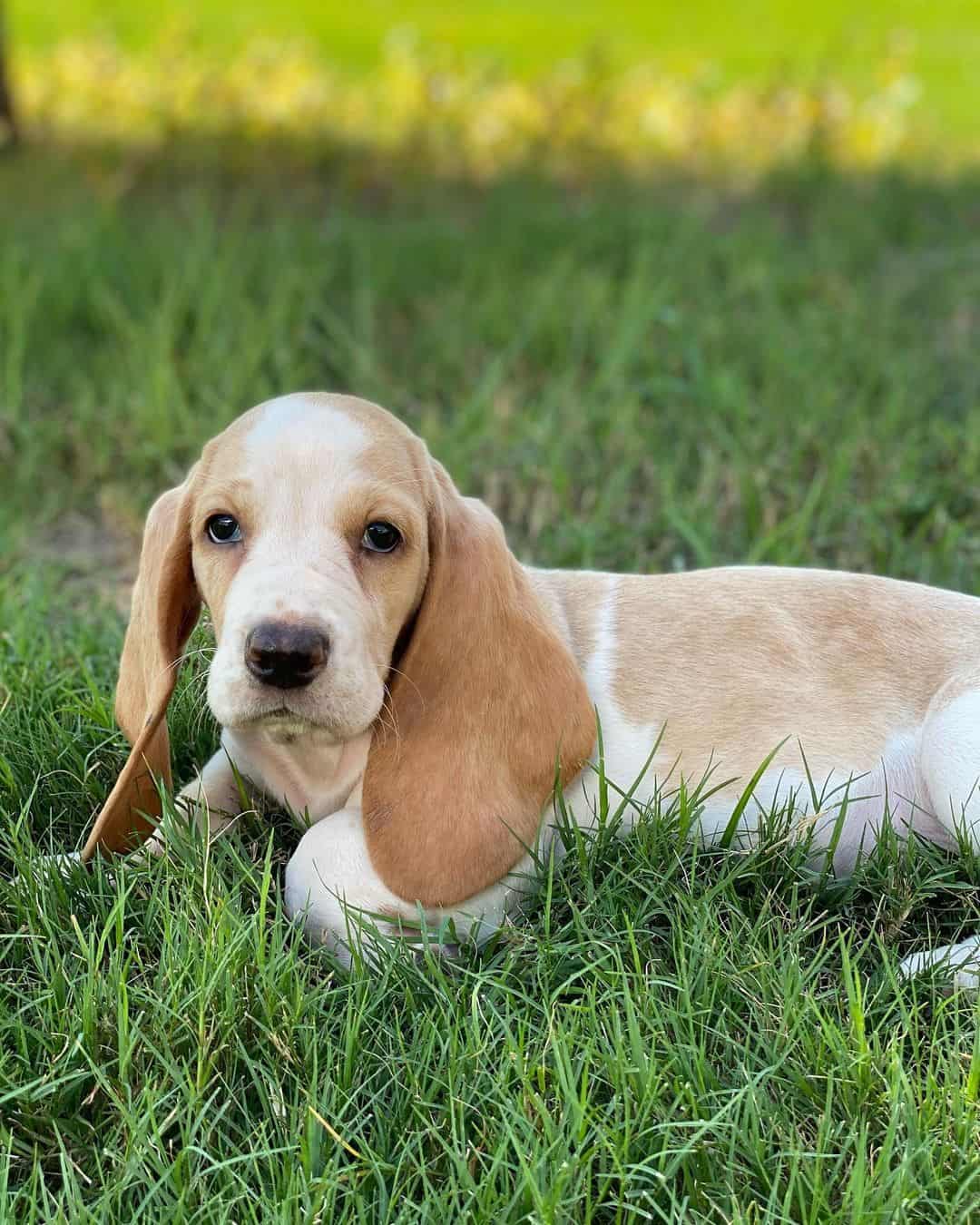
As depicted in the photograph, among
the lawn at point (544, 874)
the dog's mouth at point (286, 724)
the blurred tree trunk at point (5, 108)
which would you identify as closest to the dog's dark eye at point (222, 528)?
the dog's mouth at point (286, 724)

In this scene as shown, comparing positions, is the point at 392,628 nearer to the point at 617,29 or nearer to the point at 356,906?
the point at 356,906

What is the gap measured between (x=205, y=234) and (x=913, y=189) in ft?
15.0

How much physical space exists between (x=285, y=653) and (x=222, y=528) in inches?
17.1

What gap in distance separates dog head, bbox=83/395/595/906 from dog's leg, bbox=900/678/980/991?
2.47 feet

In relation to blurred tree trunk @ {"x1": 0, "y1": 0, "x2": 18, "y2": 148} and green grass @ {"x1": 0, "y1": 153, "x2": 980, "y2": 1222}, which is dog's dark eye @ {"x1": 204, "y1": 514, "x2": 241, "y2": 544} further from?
blurred tree trunk @ {"x1": 0, "y1": 0, "x2": 18, "y2": 148}

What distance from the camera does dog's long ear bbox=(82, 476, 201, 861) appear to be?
301 centimetres

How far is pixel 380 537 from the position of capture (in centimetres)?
288

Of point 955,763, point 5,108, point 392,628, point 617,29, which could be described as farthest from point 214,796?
point 617,29

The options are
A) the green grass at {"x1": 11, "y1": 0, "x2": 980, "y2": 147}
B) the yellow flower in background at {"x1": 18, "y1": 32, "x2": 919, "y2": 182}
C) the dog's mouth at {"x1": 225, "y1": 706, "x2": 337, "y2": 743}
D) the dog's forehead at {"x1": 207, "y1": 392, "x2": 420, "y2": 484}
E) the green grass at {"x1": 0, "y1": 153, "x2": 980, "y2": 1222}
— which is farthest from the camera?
the green grass at {"x1": 11, "y1": 0, "x2": 980, "y2": 147}

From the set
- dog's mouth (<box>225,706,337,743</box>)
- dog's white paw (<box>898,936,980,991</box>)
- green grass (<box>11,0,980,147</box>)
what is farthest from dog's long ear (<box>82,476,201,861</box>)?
green grass (<box>11,0,980,147</box>)

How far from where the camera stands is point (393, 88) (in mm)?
10281

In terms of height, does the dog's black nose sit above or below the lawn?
above

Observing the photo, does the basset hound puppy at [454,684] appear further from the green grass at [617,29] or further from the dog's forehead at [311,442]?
the green grass at [617,29]

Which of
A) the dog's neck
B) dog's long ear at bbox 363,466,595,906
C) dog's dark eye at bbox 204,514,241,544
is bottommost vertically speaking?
the dog's neck
